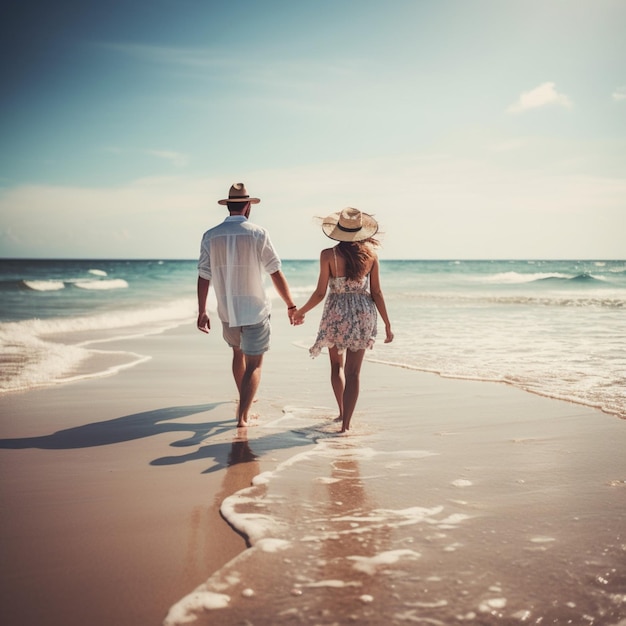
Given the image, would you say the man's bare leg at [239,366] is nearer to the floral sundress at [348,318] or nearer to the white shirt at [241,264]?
the white shirt at [241,264]

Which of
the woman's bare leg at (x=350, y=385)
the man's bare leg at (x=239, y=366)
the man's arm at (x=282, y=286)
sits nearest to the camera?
the woman's bare leg at (x=350, y=385)

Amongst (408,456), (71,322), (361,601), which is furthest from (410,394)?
(71,322)

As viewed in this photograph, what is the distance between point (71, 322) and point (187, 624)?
13388 mm

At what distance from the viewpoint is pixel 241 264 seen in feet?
17.5

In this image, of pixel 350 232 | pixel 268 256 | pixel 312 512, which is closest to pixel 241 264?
pixel 268 256

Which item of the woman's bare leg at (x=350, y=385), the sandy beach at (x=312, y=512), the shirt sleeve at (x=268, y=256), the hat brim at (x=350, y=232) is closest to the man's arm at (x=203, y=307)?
the shirt sleeve at (x=268, y=256)

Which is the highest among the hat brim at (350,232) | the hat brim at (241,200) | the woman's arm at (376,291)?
the hat brim at (241,200)

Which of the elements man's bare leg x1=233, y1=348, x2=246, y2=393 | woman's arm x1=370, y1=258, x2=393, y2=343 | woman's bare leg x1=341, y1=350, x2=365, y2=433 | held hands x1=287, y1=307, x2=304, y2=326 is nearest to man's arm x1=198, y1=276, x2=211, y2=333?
man's bare leg x1=233, y1=348, x2=246, y2=393

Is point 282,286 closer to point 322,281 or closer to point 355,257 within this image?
point 322,281

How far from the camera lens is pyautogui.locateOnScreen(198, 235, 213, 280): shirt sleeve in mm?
5441

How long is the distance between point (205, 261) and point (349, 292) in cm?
132

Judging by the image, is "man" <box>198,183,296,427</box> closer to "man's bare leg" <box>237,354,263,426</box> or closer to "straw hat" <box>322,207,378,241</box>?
"man's bare leg" <box>237,354,263,426</box>

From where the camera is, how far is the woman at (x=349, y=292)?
537 cm

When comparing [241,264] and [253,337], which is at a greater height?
[241,264]
